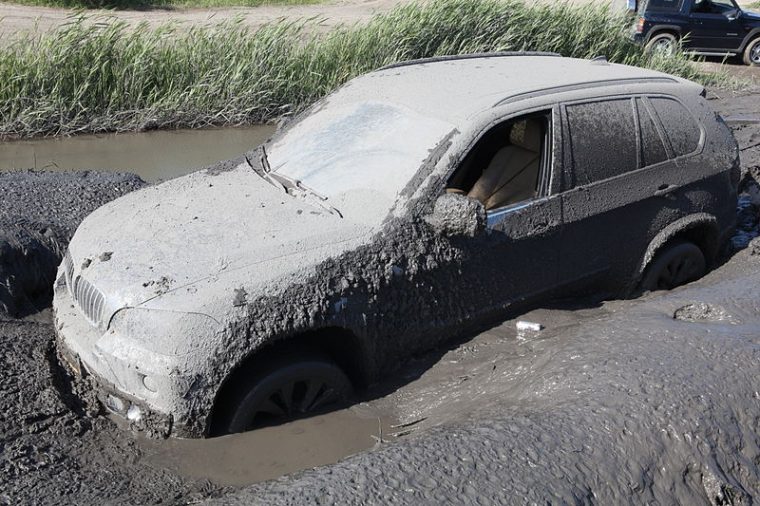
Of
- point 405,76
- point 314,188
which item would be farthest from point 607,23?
point 314,188

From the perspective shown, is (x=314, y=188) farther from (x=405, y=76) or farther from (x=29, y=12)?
(x=29, y=12)

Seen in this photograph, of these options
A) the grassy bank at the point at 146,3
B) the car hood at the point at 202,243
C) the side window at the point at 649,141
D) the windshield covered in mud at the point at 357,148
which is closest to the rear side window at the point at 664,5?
the grassy bank at the point at 146,3

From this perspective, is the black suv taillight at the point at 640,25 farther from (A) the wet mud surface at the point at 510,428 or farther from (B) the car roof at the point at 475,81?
(A) the wet mud surface at the point at 510,428

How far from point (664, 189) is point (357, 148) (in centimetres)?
215

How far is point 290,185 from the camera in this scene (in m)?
5.39

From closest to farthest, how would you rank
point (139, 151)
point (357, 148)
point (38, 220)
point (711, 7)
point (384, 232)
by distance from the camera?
point (384, 232), point (357, 148), point (38, 220), point (139, 151), point (711, 7)

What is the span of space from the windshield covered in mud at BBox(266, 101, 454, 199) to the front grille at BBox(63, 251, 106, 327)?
4.71 feet

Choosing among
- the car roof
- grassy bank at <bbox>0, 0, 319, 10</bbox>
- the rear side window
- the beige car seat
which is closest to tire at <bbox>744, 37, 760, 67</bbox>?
the rear side window

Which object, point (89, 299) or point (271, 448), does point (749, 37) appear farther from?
point (89, 299)

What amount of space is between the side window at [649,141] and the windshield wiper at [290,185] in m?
2.26

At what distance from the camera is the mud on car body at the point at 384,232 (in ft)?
14.3

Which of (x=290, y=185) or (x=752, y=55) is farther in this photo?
Answer: (x=752, y=55)

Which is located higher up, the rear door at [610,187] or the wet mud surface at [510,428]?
the rear door at [610,187]

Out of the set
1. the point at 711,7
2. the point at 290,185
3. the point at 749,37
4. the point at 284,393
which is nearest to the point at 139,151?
the point at 290,185
